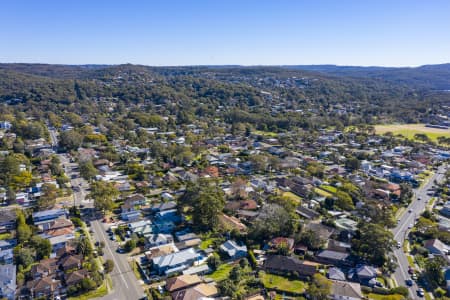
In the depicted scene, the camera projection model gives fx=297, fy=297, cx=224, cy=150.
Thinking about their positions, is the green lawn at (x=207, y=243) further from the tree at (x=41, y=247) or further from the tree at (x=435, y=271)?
the tree at (x=435, y=271)

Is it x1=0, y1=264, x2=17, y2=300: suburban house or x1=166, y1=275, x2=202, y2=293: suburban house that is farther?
x1=166, y1=275, x2=202, y2=293: suburban house

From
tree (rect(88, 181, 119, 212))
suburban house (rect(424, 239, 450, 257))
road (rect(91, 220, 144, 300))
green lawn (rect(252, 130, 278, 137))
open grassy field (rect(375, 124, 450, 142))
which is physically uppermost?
tree (rect(88, 181, 119, 212))

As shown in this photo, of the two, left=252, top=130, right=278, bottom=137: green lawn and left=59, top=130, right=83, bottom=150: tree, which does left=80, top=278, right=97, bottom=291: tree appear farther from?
left=252, top=130, right=278, bottom=137: green lawn

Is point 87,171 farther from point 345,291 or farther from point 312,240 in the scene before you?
point 345,291

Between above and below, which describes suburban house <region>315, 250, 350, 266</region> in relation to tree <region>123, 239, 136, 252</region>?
below

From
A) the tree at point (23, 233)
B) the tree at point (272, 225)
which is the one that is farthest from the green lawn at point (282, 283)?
the tree at point (23, 233)

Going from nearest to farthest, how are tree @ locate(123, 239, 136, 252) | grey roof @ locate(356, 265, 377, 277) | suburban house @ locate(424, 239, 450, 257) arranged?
grey roof @ locate(356, 265, 377, 277), tree @ locate(123, 239, 136, 252), suburban house @ locate(424, 239, 450, 257)

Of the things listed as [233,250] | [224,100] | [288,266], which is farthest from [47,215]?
[224,100]

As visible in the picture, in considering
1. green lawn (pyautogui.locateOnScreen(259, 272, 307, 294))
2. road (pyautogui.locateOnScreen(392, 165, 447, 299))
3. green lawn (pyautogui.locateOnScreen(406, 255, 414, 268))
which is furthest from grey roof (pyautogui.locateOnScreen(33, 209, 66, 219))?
green lawn (pyautogui.locateOnScreen(406, 255, 414, 268))
